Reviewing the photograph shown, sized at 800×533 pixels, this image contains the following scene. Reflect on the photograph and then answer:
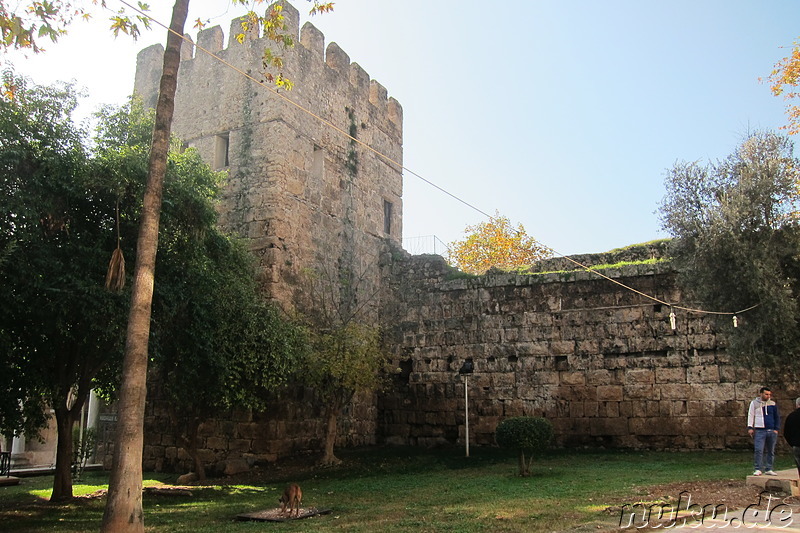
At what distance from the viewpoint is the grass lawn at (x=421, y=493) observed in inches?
321

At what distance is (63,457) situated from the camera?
11.3 m

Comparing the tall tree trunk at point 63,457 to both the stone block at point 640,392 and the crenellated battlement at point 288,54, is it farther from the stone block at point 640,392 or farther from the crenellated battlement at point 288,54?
the stone block at point 640,392

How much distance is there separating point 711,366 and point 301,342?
9116 mm

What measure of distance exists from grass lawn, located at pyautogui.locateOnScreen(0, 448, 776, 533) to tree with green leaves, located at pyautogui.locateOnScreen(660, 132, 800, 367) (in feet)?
8.07

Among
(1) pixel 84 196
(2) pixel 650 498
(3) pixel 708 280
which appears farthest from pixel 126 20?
(3) pixel 708 280

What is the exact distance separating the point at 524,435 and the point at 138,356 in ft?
23.5

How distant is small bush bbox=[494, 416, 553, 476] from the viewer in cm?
1211

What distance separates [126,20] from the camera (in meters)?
8.63

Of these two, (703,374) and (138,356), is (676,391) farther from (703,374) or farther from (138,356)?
(138,356)

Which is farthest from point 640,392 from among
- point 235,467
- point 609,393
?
point 235,467

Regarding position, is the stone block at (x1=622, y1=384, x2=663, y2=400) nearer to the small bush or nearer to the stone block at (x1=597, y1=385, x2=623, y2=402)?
the stone block at (x1=597, y1=385, x2=623, y2=402)

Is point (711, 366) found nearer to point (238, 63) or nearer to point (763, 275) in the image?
point (763, 275)

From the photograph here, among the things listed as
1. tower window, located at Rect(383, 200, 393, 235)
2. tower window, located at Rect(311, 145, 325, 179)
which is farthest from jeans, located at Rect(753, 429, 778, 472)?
tower window, located at Rect(383, 200, 393, 235)

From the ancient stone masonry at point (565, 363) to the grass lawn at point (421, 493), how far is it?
0.80m
